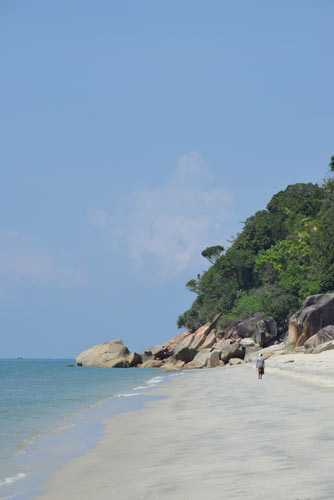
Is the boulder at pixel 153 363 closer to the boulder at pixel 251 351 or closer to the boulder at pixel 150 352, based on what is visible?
the boulder at pixel 150 352

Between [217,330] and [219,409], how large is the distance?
5447cm

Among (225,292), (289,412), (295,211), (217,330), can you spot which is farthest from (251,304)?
(289,412)

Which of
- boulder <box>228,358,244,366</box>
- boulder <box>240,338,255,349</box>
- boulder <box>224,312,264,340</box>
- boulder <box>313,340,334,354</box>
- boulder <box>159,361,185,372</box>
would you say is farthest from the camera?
boulder <box>159,361,185,372</box>

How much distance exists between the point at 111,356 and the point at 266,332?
33.7 metres

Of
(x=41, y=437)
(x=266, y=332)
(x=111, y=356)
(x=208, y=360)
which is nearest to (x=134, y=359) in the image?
(x=111, y=356)

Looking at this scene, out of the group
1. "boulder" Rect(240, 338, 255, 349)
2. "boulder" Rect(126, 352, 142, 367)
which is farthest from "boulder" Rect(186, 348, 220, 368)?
"boulder" Rect(126, 352, 142, 367)

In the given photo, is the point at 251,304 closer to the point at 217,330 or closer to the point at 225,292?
the point at 217,330

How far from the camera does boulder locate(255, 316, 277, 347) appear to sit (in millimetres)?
58250

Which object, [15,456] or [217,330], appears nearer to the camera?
[15,456]

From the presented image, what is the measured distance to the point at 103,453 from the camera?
1088cm

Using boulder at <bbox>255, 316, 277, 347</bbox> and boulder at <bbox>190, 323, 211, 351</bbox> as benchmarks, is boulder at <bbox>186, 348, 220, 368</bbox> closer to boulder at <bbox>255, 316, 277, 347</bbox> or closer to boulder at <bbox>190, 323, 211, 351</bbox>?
boulder at <bbox>255, 316, 277, 347</bbox>

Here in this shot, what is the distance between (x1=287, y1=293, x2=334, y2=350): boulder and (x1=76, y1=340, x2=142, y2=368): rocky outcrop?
3939 cm

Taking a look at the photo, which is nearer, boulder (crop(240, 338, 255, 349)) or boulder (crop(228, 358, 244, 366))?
boulder (crop(228, 358, 244, 366))

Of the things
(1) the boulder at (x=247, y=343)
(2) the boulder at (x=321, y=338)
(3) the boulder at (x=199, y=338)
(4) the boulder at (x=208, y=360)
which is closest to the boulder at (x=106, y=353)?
(3) the boulder at (x=199, y=338)
